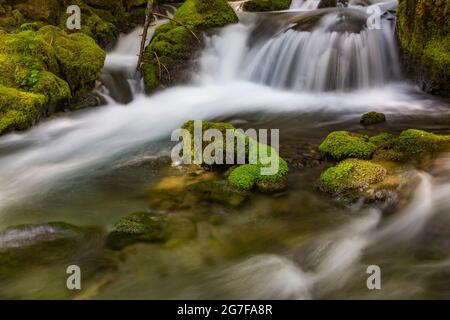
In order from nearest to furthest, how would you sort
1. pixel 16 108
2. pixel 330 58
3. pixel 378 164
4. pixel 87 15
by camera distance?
pixel 378 164, pixel 16 108, pixel 330 58, pixel 87 15

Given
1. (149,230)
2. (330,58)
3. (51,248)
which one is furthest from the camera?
(330,58)

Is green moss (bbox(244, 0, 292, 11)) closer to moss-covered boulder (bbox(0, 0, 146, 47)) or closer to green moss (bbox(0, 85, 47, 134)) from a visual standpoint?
moss-covered boulder (bbox(0, 0, 146, 47))

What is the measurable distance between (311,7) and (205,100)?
7.38m

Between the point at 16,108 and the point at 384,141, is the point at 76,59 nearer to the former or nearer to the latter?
the point at 16,108

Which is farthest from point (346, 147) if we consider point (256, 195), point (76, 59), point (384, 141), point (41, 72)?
point (76, 59)

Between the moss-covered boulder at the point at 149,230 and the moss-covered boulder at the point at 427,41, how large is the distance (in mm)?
7358

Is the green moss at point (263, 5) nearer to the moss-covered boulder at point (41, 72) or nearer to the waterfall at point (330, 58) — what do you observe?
the waterfall at point (330, 58)

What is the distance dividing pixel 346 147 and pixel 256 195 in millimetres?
1716

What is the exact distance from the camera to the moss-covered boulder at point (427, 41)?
967 centimetres

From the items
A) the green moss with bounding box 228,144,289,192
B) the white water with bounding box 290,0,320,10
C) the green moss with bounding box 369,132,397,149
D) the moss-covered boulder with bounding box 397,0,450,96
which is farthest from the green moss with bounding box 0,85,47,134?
the white water with bounding box 290,0,320,10

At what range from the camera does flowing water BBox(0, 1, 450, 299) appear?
4.40 meters

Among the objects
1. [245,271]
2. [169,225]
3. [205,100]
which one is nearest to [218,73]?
[205,100]

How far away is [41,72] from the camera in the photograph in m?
9.22

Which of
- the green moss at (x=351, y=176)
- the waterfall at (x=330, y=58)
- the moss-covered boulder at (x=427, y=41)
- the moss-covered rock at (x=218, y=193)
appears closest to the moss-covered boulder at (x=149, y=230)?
the moss-covered rock at (x=218, y=193)
